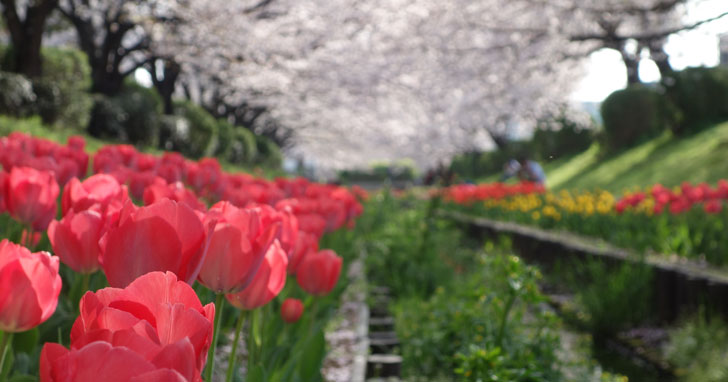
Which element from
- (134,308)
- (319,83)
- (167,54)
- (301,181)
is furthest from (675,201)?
(319,83)

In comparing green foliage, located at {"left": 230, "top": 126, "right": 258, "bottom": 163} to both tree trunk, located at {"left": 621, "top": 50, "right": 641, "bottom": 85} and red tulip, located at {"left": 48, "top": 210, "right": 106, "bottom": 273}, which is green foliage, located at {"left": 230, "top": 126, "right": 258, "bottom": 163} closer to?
tree trunk, located at {"left": 621, "top": 50, "right": 641, "bottom": 85}

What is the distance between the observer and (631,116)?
64.0ft

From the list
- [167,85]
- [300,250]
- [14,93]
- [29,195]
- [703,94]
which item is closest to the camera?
[29,195]

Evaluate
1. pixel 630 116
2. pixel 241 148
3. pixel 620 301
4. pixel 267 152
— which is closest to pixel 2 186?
pixel 620 301

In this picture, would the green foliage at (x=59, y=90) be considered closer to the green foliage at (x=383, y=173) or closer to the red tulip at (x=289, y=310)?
the red tulip at (x=289, y=310)

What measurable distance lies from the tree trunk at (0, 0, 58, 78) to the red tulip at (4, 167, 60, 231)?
8683 millimetres

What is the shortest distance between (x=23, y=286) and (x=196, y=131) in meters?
14.7

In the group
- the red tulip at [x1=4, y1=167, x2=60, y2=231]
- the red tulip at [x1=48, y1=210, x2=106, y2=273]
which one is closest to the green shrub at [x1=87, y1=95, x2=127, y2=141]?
the red tulip at [x1=4, y1=167, x2=60, y2=231]

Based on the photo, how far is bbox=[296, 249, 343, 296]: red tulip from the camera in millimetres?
1720

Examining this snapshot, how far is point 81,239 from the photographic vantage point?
1108 mm

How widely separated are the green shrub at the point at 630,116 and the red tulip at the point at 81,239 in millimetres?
20135

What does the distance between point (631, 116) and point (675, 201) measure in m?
14.4

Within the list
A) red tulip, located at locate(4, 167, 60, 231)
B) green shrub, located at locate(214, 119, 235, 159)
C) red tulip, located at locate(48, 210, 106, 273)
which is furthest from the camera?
green shrub, located at locate(214, 119, 235, 159)

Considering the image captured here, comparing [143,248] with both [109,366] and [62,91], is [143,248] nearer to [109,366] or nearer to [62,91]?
[109,366]
